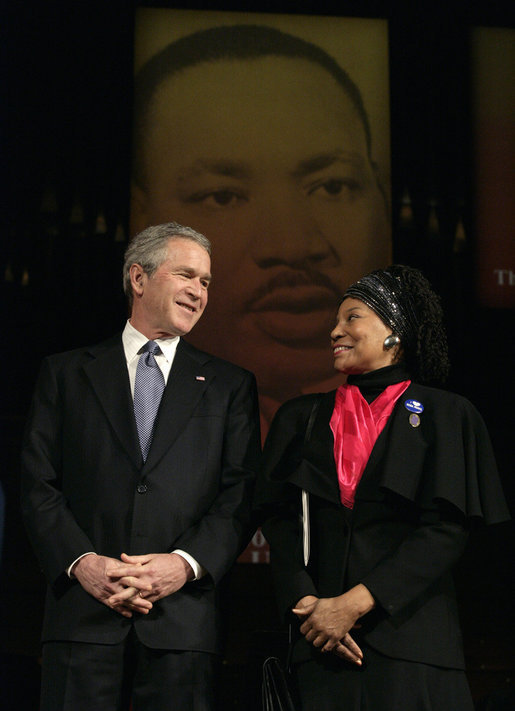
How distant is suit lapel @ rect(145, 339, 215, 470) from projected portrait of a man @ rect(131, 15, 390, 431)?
137 cm

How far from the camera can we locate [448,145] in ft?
13.9

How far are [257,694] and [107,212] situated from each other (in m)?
2.45

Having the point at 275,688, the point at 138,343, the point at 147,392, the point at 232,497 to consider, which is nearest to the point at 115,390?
the point at 147,392

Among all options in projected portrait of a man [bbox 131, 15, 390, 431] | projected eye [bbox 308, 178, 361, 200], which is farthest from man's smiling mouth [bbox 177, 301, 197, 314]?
projected eye [bbox 308, 178, 361, 200]

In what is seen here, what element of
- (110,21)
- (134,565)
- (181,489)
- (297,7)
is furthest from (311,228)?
(134,565)

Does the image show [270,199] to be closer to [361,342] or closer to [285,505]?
[361,342]

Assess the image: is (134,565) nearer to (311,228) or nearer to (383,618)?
(383,618)

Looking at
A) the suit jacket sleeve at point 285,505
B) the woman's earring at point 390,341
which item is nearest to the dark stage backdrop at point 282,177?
the suit jacket sleeve at point 285,505

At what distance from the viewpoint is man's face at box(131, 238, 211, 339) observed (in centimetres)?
271

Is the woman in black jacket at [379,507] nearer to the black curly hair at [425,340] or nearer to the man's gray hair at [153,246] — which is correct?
the black curly hair at [425,340]

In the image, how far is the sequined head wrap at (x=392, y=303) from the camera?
2471mm

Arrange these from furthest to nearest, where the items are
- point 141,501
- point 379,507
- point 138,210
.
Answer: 1. point 138,210
2. point 141,501
3. point 379,507

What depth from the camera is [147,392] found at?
2.55 metres

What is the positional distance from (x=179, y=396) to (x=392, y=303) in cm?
68
